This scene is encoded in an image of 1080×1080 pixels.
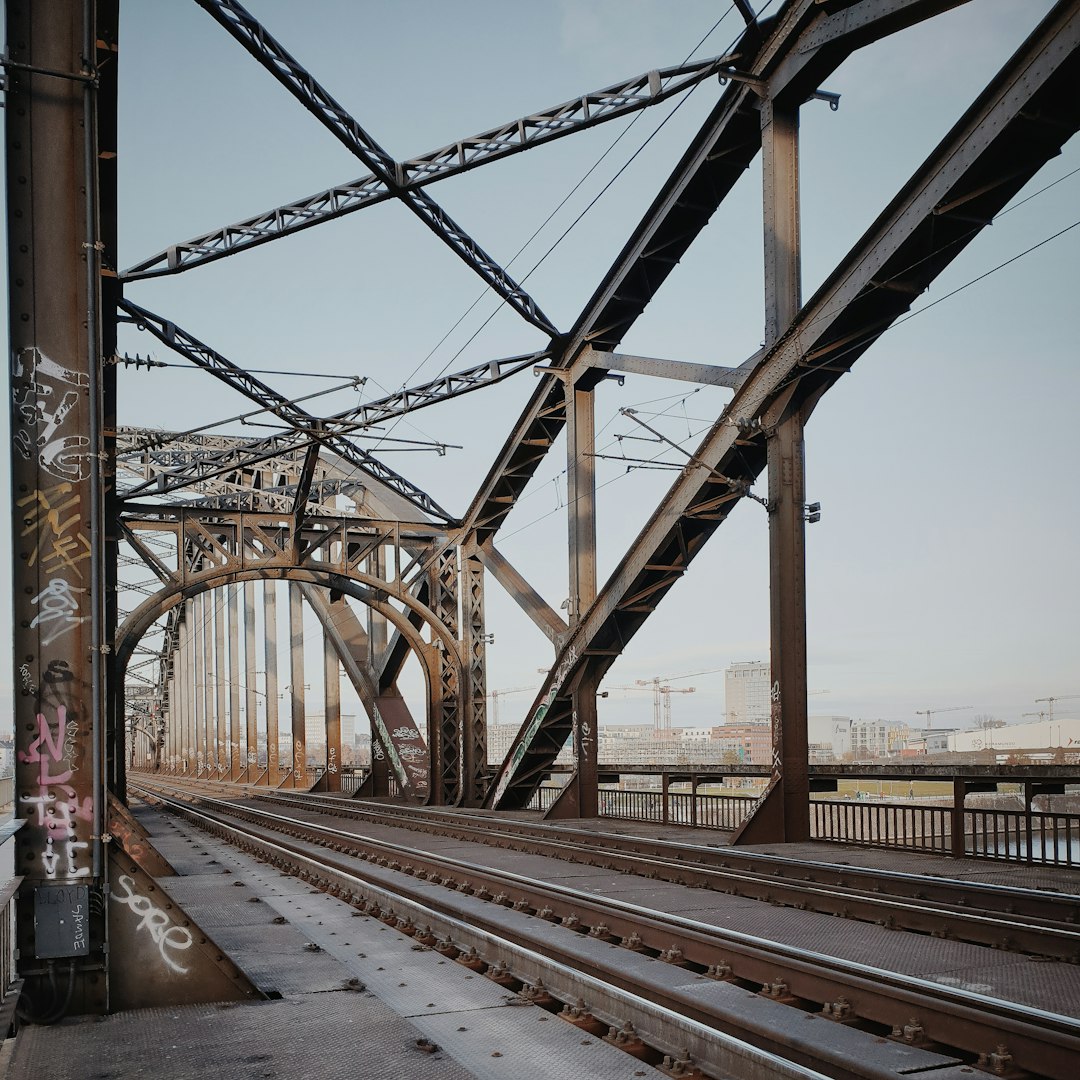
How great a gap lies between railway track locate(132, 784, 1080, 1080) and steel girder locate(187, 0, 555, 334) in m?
11.0

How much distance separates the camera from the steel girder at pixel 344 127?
1641 centimetres

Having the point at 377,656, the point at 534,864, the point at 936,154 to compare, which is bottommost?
the point at 534,864

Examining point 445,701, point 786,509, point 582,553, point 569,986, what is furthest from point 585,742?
point 569,986

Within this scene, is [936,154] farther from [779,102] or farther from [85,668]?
[85,668]

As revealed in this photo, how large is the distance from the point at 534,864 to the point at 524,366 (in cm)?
1160

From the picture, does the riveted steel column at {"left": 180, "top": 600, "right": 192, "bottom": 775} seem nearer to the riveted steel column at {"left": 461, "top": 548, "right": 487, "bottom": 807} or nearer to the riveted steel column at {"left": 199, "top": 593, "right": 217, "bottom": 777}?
the riveted steel column at {"left": 199, "top": 593, "right": 217, "bottom": 777}

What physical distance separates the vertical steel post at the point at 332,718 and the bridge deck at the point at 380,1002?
85.4 ft

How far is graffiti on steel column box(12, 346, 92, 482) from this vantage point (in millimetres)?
6711

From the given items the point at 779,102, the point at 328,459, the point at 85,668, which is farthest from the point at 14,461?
the point at 328,459

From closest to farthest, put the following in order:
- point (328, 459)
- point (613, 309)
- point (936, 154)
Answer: point (936, 154) < point (613, 309) < point (328, 459)

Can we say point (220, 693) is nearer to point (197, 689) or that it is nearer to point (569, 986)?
point (197, 689)

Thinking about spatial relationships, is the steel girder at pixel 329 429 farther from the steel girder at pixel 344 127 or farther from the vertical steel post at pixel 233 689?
the vertical steel post at pixel 233 689

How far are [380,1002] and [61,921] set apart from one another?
6.27 ft

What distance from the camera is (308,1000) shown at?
7.00 meters
